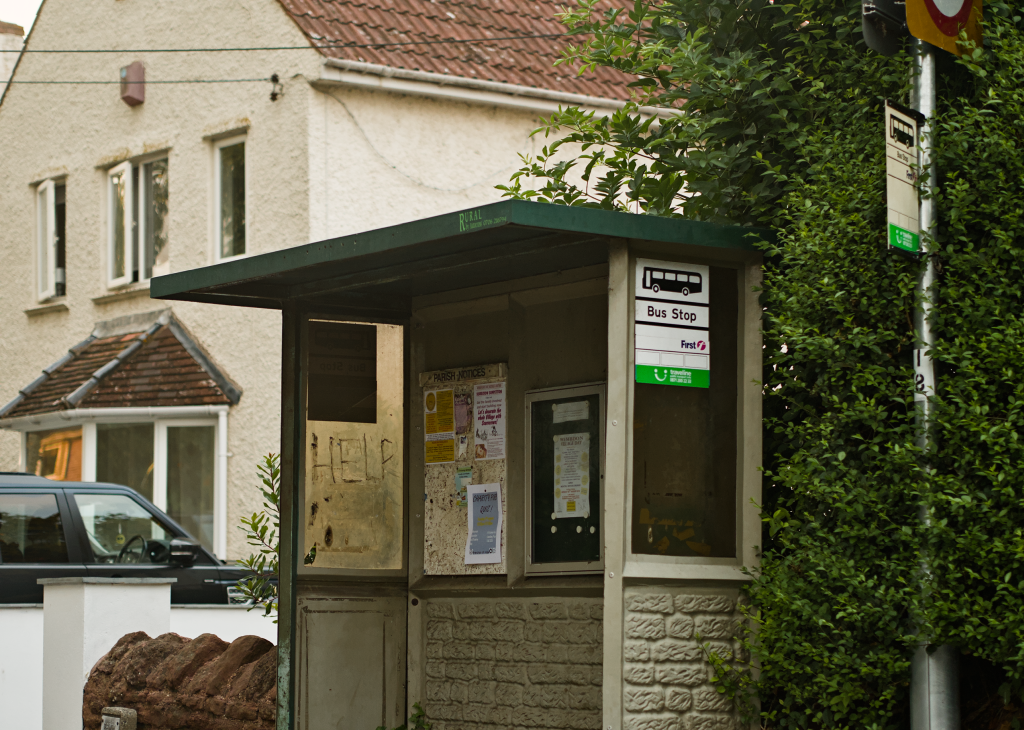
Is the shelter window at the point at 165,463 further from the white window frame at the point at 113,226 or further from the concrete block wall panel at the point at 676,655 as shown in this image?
the concrete block wall panel at the point at 676,655

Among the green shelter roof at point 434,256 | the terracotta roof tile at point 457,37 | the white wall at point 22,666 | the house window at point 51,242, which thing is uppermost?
the terracotta roof tile at point 457,37

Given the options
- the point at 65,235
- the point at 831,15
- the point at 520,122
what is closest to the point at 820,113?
the point at 831,15

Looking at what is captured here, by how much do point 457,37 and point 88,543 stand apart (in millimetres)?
8207

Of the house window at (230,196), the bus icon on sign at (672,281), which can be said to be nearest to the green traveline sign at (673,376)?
the bus icon on sign at (672,281)

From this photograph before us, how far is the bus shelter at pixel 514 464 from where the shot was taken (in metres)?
5.47

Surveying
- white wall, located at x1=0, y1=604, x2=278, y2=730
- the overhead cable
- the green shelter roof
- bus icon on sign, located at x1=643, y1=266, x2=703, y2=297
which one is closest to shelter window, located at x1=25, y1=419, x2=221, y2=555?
the overhead cable

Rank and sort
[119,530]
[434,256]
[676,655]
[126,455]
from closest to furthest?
[676,655] → [434,256] → [119,530] → [126,455]

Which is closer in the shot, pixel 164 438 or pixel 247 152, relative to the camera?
pixel 247 152

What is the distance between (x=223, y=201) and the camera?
56.6 ft

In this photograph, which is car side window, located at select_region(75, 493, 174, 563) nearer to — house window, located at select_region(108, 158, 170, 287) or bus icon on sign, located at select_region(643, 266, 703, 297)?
house window, located at select_region(108, 158, 170, 287)

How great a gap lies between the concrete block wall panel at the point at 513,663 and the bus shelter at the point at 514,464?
0.04 feet

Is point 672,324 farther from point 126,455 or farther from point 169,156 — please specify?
point 169,156

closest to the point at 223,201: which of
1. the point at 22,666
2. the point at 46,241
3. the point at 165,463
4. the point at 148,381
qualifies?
the point at 148,381

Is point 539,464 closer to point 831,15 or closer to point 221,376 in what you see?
point 831,15
